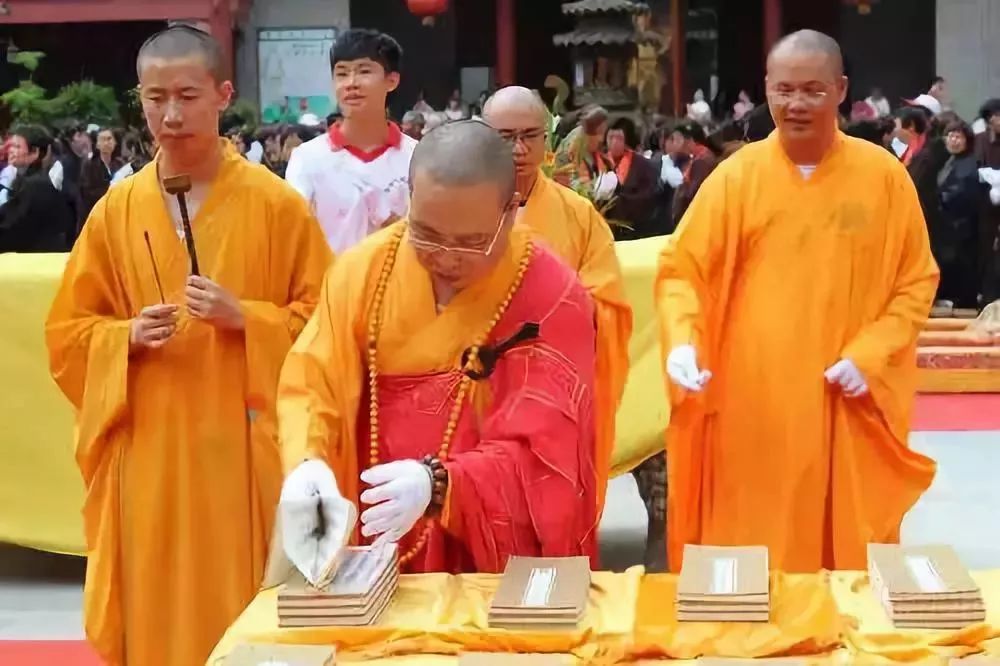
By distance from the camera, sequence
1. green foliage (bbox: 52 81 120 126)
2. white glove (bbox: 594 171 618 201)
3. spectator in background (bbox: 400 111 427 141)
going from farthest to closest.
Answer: green foliage (bbox: 52 81 120 126) < spectator in background (bbox: 400 111 427 141) < white glove (bbox: 594 171 618 201)

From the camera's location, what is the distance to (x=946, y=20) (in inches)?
656

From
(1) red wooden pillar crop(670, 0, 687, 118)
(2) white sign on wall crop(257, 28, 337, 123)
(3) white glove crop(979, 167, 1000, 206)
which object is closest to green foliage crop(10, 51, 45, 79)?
(2) white sign on wall crop(257, 28, 337, 123)

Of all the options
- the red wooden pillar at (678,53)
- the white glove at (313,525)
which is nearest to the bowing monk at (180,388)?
the white glove at (313,525)

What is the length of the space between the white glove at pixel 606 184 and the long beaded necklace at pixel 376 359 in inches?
188

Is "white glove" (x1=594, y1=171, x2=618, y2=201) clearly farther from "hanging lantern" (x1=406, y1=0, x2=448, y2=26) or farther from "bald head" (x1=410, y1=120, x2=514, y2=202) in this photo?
"hanging lantern" (x1=406, y1=0, x2=448, y2=26)

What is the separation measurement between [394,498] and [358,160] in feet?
6.89

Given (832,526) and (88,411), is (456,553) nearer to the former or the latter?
(88,411)

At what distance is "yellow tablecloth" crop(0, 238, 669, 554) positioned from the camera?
4.67 meters

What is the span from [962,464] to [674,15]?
38.7 feet

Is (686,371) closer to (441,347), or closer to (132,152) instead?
(441,347)

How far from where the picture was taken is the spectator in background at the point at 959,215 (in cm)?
925

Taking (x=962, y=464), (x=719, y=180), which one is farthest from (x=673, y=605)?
(x=962, y=464)

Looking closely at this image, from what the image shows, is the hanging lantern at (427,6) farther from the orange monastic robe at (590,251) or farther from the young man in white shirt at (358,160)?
the orange monastic robe at (590,251)

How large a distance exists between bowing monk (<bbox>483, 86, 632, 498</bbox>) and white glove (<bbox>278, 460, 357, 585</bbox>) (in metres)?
1.38
